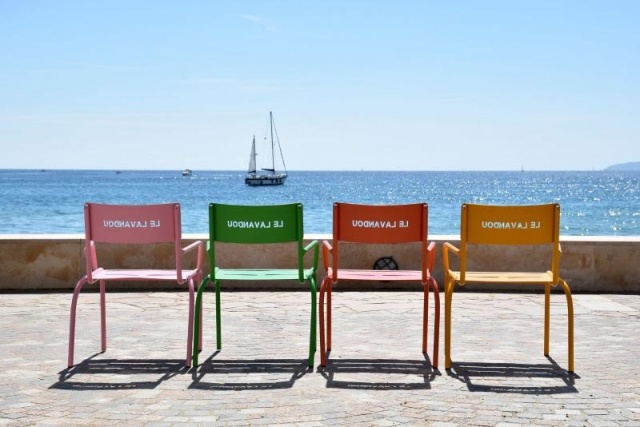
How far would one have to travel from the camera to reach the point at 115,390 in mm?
4984

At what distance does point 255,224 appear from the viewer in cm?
556

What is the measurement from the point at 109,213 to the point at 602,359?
345cm

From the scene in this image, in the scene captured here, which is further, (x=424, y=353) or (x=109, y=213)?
(x=424, y=353)

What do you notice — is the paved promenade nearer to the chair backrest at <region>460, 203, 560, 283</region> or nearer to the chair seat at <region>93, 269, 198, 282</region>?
the chair seat at <region>93, 269, 198, 282</region>

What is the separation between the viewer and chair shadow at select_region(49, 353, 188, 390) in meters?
5.08

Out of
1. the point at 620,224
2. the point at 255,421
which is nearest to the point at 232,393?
the point at 255,421

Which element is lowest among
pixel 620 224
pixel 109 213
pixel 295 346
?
pixel 620 224

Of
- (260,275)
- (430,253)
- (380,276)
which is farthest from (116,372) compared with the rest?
(430,253)

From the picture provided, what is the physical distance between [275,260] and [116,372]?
3.83 metres

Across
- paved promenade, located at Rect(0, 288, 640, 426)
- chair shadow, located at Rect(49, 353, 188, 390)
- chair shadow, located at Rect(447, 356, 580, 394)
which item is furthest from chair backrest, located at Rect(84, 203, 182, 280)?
chair shadow, located at Rect(447, 356, 580, 394)

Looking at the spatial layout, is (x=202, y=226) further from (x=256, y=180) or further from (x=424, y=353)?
(x=256, y=180)

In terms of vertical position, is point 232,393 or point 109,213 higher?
point 109,213

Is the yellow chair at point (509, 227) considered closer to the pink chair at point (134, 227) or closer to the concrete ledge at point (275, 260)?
the pink chair at point (134, 227)

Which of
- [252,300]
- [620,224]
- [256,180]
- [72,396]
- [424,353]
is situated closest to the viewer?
[72,396]
